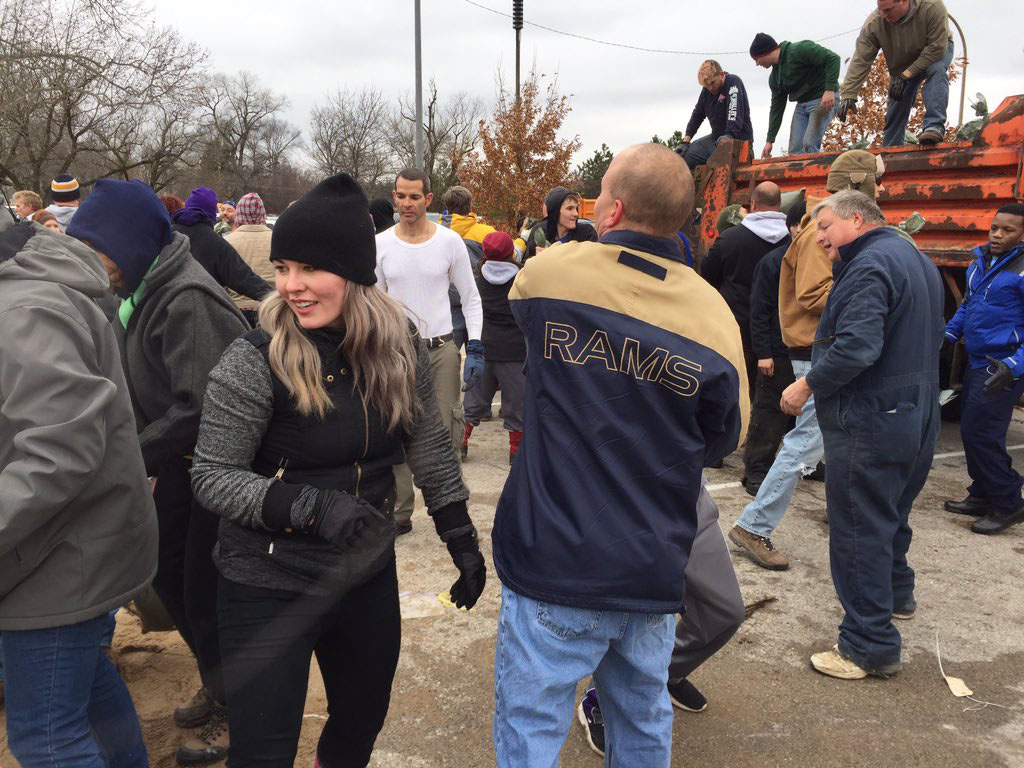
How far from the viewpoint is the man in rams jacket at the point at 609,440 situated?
1893mm

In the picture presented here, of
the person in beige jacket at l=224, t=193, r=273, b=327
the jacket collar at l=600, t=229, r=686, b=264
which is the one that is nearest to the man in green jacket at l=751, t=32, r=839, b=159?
the person in beige jacket at l=224, t=193, r=273, b=327

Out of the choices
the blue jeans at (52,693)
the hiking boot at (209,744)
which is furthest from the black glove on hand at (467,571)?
the hiking boot at (209,744)

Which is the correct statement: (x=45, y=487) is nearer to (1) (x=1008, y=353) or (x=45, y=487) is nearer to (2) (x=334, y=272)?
(2) (x=334, y=272)

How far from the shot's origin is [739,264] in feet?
19.7

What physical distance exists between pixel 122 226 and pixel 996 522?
5054 mm

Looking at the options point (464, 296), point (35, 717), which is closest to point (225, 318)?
point (35, 717)

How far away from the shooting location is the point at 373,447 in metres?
2.09

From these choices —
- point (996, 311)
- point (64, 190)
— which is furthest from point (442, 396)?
point (64, 190)

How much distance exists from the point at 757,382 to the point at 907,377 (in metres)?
2.71

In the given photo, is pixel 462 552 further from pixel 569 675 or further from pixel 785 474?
pixel 785 474

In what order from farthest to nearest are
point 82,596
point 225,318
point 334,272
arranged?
1. point 225,318
2. point 334,272
3. point 82,596

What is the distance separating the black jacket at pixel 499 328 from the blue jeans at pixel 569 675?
12.6 feet

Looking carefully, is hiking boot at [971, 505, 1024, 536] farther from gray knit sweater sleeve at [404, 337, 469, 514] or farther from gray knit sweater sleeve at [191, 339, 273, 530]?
gray knit sweater sleeve at [191, 339, 273, 530]

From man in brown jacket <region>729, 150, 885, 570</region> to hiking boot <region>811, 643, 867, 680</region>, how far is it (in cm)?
98
